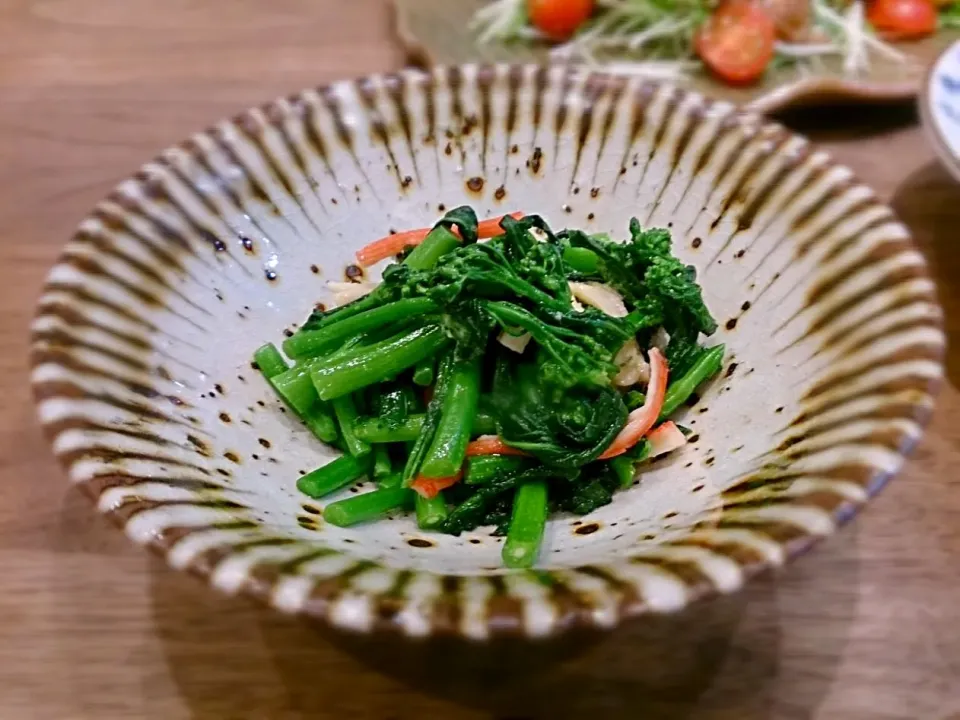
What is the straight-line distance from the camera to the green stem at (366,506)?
128 centimetres

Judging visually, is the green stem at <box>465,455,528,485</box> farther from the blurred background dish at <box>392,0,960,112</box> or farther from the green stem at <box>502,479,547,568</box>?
the blurred background dish at <box>392,0,960,112</box>

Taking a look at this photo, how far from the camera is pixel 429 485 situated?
132 cm

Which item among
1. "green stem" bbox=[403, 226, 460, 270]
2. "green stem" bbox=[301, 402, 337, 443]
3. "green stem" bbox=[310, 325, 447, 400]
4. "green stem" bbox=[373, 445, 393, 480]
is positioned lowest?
"green stem" bbox=[373, 445, 393, 480]

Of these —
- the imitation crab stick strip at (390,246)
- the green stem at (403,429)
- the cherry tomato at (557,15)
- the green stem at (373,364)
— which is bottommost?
the green stem at (403,429)

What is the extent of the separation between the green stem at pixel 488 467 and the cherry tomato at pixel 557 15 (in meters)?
2.21

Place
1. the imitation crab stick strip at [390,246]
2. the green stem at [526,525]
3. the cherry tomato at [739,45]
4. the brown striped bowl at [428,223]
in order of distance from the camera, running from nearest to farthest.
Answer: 1. the brown striped bowl at [428,223]
2. the green stem at [526,525]
3. the imitation crab stick strip at [390,246]
4. the cherry tomato at [739,45]

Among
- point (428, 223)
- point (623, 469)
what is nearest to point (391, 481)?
point (623, 469)

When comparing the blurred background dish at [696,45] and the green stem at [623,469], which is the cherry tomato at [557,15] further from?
the green stem at [623,469]

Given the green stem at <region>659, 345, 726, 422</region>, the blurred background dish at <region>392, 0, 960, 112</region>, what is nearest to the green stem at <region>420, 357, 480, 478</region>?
the green stem at <region>659, 345, 726, 422</region>

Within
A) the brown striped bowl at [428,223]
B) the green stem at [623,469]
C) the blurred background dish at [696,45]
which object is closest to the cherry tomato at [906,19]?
the blurred background dish at [696,45]

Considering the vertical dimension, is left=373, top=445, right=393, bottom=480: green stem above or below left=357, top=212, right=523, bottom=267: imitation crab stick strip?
below

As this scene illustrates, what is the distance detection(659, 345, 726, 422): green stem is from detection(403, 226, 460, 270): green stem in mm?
489

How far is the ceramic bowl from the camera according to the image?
1.92 m

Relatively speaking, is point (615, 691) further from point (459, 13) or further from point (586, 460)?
point (459, 13)
